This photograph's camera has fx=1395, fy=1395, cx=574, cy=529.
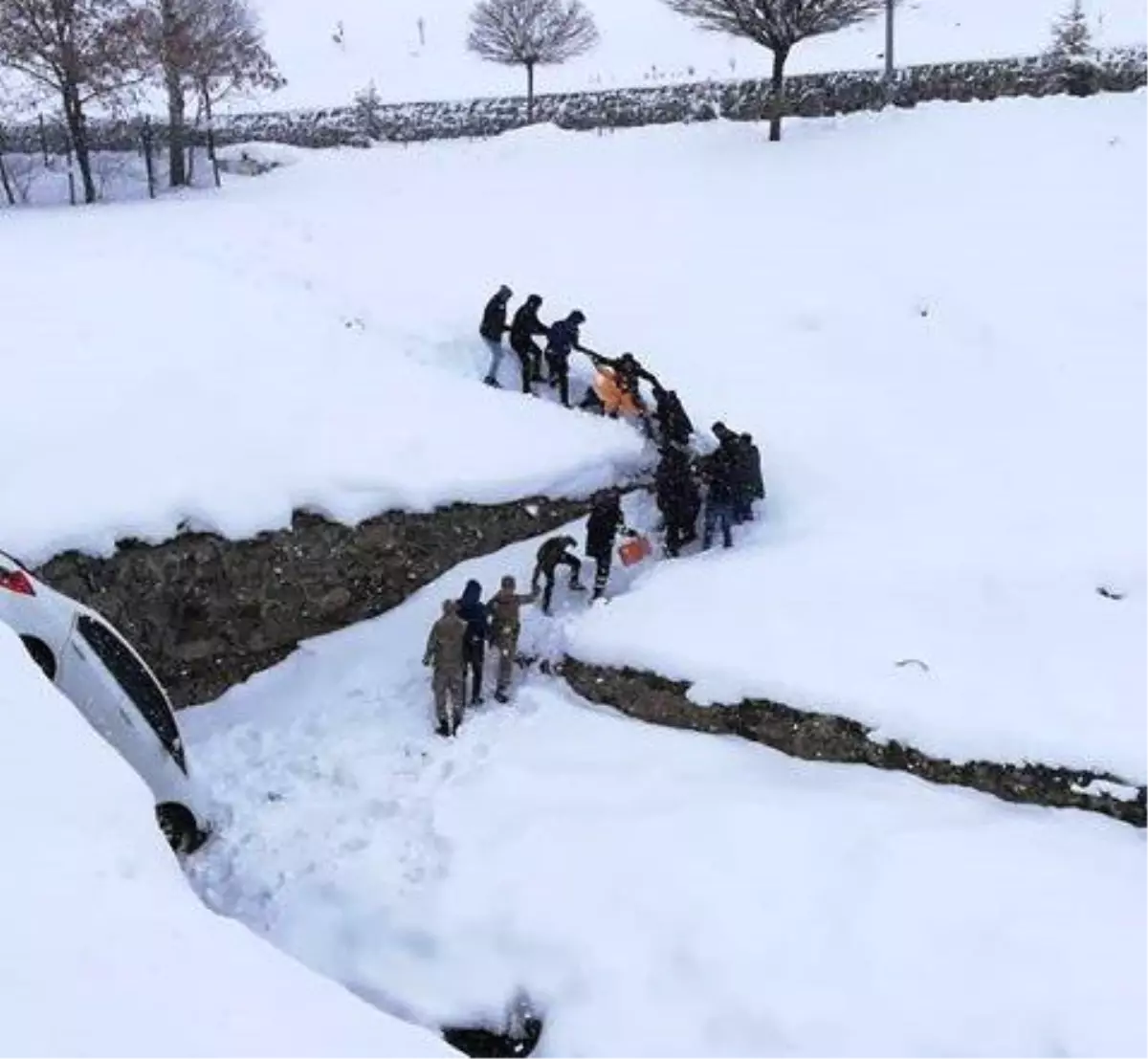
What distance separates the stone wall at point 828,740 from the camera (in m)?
10.5

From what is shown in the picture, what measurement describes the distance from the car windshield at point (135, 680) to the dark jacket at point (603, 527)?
200 inches

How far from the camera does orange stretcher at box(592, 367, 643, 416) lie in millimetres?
16547

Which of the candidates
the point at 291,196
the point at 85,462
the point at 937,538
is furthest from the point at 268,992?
the point at 291,196

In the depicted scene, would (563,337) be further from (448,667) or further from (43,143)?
(43,143)

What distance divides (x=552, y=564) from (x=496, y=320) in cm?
458

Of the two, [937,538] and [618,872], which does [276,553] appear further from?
[937,538]

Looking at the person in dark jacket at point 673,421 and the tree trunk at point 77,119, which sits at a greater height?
the tree trunk at point 77,119

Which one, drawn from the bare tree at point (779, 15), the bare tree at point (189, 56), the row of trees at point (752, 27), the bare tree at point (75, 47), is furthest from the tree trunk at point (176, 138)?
the bare tree at point (779, 15)

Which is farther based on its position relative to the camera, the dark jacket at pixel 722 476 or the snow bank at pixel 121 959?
the dark jacket at pixel 722 476

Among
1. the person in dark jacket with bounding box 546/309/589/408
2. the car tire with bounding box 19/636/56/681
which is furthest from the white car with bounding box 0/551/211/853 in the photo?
the person in dark jacket with bounding box 546/309/589/408

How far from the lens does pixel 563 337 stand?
54.9ft

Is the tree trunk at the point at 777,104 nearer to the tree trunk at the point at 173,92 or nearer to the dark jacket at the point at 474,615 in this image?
the tree trunk at the point at 173,92

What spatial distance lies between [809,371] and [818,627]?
6412 millimetres

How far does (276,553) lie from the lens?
13.4 m
